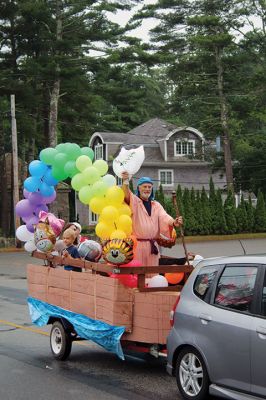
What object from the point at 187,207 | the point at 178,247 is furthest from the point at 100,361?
the point at 187,207

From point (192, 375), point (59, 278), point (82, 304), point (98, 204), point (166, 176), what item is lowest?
point (192, 375)

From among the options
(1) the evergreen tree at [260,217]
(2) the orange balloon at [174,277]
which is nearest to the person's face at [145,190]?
(2) the orange balloon at [174,277]

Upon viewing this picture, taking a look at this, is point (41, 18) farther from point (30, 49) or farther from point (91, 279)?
point (91, 279)

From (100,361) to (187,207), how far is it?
3648 centimetres

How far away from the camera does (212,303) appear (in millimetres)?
6555

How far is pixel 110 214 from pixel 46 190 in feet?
6.61

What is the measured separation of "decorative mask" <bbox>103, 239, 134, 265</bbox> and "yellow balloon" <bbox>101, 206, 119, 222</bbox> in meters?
0.52

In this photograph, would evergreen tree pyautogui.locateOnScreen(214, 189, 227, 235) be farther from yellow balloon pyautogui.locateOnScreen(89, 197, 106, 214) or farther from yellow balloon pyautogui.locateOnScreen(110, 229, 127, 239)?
yellow balloon pyautogui.locateOnScreen(110, 229, 127, 239)

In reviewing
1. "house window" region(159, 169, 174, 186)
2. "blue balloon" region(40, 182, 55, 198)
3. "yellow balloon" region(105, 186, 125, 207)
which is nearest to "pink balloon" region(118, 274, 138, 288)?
"yellow balloon" region(105, 186, 125, 207)

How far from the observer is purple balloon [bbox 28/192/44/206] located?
1009 cm

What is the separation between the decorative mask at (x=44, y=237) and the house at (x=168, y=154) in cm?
4620

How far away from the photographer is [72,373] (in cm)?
826

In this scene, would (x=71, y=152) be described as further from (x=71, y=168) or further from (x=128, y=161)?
(x=128, y=161)

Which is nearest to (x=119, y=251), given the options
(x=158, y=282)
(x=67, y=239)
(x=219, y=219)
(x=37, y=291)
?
(x=158, y=282)
